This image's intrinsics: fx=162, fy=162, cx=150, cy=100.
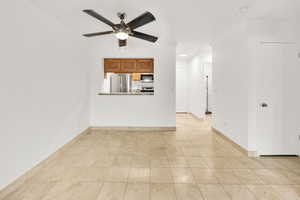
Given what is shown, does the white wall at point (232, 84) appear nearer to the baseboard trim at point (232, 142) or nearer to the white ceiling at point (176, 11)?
the baseboard trim at point (232, 142)

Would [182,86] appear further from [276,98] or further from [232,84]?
[276,98]

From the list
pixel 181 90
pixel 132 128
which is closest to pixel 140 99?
pixel 132 128

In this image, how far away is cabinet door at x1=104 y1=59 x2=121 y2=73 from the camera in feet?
15.8

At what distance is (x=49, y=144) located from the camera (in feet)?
8.95

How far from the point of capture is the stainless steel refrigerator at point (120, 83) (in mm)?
5539

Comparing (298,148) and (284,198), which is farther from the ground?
(298,148)

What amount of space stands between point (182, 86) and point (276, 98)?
5.27 metres

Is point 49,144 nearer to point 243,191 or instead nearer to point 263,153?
point 243,191

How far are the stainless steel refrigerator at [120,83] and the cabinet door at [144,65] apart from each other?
112 centimetres

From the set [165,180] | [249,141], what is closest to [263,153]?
[249,141]

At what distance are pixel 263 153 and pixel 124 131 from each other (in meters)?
3.27

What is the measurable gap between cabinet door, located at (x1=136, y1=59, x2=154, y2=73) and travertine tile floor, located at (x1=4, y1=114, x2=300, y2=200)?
223 cm

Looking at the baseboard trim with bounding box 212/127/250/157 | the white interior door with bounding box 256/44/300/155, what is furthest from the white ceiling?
the baseboard trim with bounding box 212/127/250/157

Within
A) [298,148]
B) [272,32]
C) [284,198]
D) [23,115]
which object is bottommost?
[284,198]
